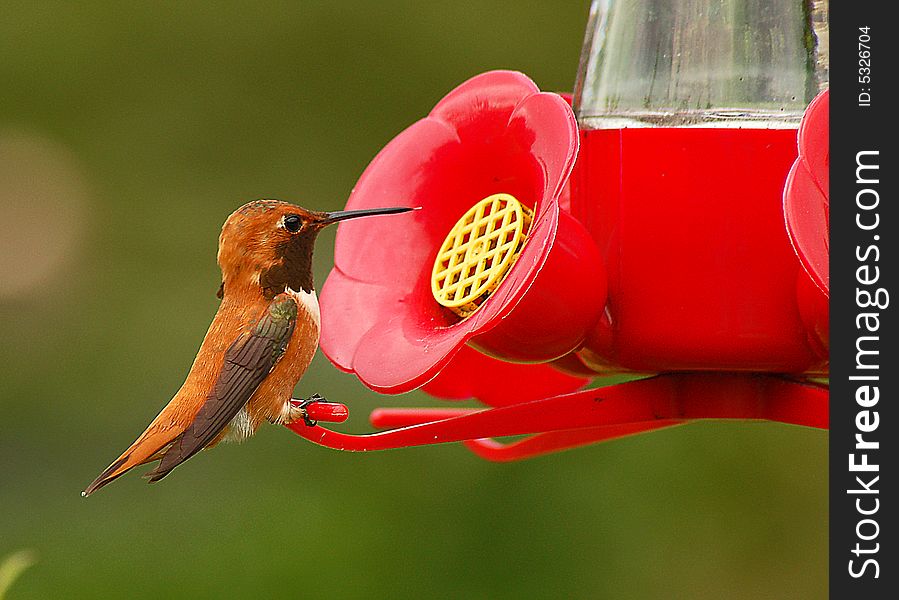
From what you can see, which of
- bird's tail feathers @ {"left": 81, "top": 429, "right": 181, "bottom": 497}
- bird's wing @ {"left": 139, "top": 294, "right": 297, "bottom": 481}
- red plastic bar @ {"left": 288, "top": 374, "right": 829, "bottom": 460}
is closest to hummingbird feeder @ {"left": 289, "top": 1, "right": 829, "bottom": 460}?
red plastic bar @ {"left": 288, "top": 374, "right": 829, "bottom": 460}

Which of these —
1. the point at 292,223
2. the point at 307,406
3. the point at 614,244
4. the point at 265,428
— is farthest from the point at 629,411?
the point at 265,428

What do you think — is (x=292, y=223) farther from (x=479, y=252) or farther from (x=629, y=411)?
(x=629, y=411)

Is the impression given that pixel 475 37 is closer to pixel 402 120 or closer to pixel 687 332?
pixel 402 120

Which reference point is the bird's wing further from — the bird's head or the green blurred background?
the green blurred background

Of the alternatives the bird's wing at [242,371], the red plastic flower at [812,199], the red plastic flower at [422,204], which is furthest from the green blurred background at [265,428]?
the red plastic flower at [812,199]
